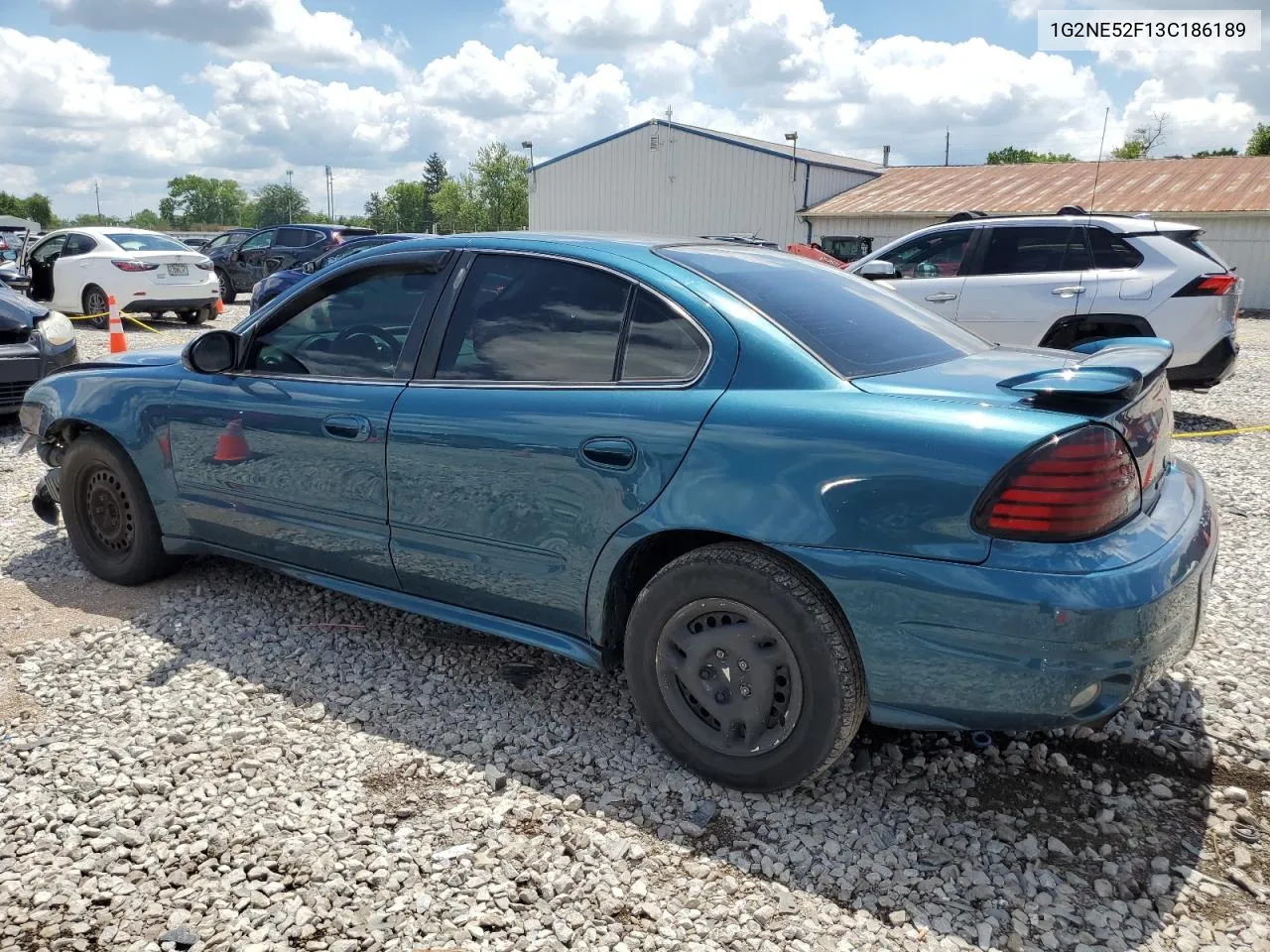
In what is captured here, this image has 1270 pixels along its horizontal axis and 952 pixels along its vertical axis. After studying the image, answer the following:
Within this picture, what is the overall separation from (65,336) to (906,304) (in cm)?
724

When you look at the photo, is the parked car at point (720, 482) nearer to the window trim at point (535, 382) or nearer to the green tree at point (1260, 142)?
the window trim at point (535, 382)

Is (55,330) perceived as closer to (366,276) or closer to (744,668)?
(366,276)

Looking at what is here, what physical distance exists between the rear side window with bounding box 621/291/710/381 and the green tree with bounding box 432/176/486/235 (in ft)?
246

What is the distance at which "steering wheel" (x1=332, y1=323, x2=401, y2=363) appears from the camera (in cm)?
357

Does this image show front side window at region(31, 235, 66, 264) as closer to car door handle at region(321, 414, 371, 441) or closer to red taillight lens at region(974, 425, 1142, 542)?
car door handle at region(321, 414, 371, 441)

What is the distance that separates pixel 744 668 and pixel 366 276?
6.86 ft

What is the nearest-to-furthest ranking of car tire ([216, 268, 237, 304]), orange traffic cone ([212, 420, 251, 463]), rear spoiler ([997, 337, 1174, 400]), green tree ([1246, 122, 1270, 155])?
rear spoiler ([997, 337, 1174, 400]) → orange traffic cone ([212, 420, 251, 463]) → car tire ([216, 268, 237, 304]) → green tree ([1246, 122, 1270, 155])

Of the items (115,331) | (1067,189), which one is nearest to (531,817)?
(115,331)

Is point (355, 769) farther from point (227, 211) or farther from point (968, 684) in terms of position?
point (227, 211)

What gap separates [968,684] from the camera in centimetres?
252

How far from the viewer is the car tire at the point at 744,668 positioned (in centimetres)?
267

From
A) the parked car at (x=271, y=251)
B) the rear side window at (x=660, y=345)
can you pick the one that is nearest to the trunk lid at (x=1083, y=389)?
the rear side window at (x=660, y=345)

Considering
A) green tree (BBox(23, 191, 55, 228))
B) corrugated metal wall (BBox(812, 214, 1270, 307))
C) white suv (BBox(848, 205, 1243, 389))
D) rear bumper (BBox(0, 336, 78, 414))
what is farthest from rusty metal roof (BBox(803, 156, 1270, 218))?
green tree (BBox(23, 191, 55, 228))

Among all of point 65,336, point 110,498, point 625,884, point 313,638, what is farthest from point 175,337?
point 625,884
